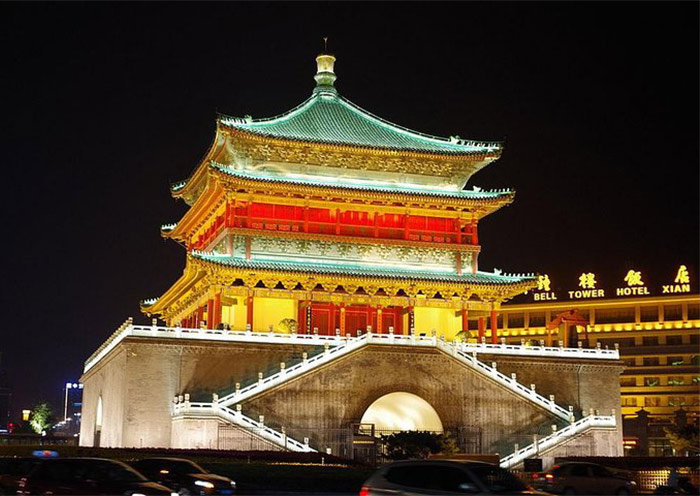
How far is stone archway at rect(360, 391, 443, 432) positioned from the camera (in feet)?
147

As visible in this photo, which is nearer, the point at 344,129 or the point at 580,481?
the point at 580,481

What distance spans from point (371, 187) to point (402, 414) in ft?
39.6

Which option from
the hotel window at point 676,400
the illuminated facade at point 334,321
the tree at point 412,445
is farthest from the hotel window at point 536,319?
the tree at point 412,445

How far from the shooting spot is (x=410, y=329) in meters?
50.4

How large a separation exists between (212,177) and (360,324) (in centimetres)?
1041

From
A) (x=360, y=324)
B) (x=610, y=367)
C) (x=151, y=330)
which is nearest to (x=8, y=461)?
(x=151, y=330)

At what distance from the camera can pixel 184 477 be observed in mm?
25141

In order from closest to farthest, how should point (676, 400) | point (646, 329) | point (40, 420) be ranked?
point (40, 420) → point (676, 400) → point (646, 329)

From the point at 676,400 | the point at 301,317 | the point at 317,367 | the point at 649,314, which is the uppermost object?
the point at 649,314

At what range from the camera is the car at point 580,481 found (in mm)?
29375

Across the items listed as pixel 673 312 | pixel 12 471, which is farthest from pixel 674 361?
pixel 12 471

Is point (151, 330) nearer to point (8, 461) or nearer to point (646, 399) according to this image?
point (8, 461)

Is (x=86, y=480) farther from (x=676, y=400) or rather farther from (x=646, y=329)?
(x=646, y=329)

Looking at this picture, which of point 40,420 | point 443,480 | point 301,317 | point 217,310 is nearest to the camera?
point 443,480
